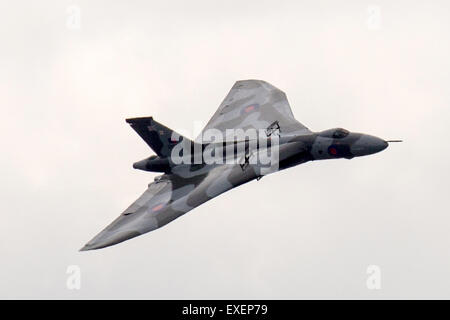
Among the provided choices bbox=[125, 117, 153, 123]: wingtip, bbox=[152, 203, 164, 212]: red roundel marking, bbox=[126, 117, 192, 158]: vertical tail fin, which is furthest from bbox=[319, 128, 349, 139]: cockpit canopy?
bbox=[125, 117, 153, 123]: wingtip

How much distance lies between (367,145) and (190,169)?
36.1 feet

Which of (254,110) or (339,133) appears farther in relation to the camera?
(254,110)

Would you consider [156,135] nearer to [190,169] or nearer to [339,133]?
[190,169]

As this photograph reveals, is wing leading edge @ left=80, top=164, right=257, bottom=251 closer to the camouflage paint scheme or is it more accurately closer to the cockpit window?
the camouflage paint scheme

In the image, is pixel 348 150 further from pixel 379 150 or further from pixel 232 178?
pixel 232 178

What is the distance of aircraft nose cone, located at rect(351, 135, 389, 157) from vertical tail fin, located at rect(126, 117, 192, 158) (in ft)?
35.5

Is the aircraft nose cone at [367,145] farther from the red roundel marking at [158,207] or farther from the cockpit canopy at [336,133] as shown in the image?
the red roundel marking at [158,207]

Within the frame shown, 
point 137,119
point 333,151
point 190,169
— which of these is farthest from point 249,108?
point 333,151

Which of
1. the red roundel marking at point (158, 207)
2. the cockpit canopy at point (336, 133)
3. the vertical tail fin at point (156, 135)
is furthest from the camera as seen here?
the vertical tail fin at point (156, 135)

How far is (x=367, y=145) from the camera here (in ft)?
208

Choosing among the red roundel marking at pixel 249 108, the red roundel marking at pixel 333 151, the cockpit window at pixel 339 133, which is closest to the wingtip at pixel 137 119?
the red roundel marking at pixel 249 108

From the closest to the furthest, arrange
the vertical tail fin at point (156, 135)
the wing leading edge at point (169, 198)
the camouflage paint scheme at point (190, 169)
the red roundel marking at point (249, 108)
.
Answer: the wing leading edge at point (169, 198), the camouflage paint scheme at point (190, 169), the vertical tail fin at point (156, 135), the red roundel marking at point (249, 108)

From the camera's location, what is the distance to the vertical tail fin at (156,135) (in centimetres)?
6556

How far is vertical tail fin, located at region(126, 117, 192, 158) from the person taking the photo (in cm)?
6556
